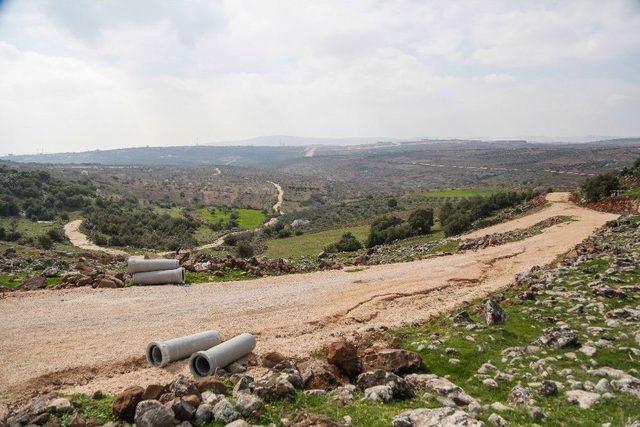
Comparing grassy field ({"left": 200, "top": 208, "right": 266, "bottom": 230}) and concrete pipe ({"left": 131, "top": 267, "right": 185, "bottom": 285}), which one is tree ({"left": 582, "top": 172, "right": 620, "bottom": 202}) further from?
grassy field ({"left": 200, "top": 208, "right": 266, "bottom": 230})

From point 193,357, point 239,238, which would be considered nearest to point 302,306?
point 193,357

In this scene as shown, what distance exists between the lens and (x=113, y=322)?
19.2 meters

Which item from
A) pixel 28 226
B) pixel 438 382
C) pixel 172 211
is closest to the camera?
pixel 438 382

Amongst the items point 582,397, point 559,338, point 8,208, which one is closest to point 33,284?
point 559,338

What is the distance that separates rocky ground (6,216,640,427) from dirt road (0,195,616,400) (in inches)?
78.5

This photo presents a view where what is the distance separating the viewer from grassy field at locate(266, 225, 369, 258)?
55188mm

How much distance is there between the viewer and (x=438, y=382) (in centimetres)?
1262

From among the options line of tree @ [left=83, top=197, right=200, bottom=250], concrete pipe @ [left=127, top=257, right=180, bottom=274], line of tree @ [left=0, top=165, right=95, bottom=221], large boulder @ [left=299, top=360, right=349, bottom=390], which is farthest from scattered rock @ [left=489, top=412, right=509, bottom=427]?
line of tree @ [left=0, top=165, right=95, bottom=221]

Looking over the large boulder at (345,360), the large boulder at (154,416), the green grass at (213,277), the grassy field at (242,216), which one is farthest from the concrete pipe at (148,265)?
the grassy field at (242,216)

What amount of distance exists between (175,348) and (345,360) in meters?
5.80

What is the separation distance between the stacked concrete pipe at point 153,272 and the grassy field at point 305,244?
85.6 ft

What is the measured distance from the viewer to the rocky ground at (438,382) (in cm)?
1060

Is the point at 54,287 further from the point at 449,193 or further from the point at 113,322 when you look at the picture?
the point at 449,193

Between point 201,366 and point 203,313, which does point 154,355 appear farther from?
point 203,313
